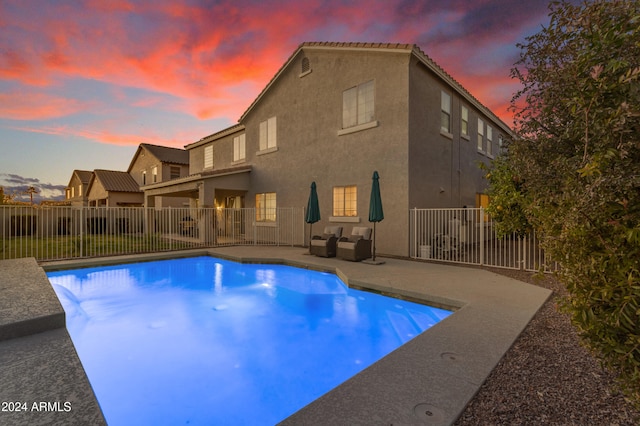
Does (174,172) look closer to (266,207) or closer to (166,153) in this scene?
(166,153)

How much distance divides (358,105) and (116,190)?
82.9 feet

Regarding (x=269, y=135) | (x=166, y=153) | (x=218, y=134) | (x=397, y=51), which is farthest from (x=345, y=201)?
(x=166, y=153)

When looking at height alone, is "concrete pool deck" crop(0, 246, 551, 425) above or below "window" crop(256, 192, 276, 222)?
below

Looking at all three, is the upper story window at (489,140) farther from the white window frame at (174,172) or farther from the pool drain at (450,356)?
the white window frame at (174,172)

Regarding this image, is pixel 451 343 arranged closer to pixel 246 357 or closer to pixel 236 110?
pixel 246 357

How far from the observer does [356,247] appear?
1058cm

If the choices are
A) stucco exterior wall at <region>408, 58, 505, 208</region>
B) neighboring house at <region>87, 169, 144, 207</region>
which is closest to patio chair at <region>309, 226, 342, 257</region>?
stucco exterior wall at <region>408, 58, 505, 208</region>

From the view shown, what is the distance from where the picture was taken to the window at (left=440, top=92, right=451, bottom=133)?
1367 centimetres

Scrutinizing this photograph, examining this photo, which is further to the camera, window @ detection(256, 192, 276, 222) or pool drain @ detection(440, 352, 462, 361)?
window @ detection(256, 192, 276, 222)

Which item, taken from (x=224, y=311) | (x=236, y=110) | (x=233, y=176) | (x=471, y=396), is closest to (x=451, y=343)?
(x=471, y=396)

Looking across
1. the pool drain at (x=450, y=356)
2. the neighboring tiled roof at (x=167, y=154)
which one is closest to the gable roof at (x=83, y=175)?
the neighboring tiled roof at (x=167, y=154)

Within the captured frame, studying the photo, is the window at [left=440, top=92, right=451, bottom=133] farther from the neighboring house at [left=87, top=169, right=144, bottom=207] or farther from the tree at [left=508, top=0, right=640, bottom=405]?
the neighboring house at [left=87, top=169, right=144, bottom=207]

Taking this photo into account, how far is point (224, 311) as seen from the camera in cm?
707

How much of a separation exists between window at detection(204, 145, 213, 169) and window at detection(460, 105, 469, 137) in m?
16.7
